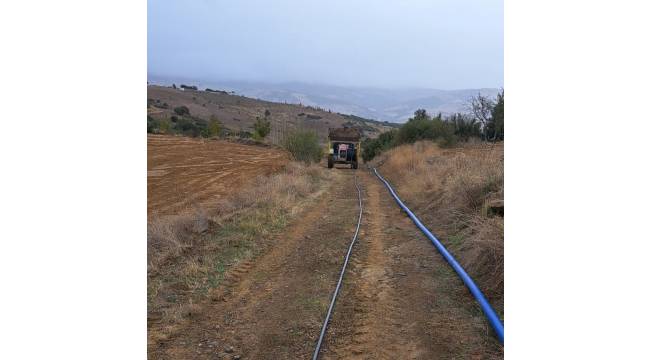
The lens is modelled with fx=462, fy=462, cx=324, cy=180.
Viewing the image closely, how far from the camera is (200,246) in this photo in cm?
787

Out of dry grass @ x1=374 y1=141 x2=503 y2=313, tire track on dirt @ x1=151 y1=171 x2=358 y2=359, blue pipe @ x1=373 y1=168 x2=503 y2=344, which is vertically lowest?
tire track on dirt @ x1=151 y1=171 x2=358 y2=359

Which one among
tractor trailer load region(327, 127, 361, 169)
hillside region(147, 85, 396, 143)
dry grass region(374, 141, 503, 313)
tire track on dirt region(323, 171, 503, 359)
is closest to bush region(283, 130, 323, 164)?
tractor trailer load region(327, 127, 361, 169)

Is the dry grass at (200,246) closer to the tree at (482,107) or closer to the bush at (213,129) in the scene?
the tree at (482,107)

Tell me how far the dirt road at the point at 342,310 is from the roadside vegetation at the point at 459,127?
1400cm

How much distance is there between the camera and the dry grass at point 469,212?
5.57m

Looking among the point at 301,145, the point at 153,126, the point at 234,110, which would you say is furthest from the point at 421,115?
the point at 234,110

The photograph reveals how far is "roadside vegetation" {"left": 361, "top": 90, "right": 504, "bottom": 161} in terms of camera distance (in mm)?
20766

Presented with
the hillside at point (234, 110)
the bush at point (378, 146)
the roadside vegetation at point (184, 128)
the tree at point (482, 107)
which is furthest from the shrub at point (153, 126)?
the tree at point (482, 107)

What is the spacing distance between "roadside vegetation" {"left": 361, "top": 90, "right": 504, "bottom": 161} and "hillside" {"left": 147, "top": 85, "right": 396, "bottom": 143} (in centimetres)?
3744

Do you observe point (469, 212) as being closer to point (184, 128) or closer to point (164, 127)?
point (164, 127)

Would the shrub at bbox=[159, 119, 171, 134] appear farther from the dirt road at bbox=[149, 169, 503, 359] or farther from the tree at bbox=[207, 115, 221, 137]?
the dirt road at bbox=[149, 169, 503, 359]

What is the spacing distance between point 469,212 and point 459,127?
22.0 m

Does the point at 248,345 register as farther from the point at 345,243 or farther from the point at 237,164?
the point at 237,164
